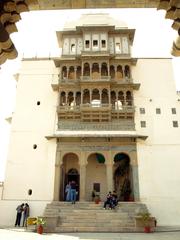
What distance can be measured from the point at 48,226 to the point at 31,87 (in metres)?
12.5

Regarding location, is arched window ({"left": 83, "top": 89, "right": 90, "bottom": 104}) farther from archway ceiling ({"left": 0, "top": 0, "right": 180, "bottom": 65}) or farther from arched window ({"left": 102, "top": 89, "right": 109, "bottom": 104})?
archway ceiling ({"left": 0, "top": 0, "right": 180, "bottom": 65})

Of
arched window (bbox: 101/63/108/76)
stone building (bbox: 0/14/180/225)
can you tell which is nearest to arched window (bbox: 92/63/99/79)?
stone building (bbox: 0/14/180/225)

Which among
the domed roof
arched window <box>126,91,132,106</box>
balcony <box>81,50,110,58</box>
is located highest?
the domed roof

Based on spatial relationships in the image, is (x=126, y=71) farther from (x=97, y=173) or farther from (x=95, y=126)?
(x=97, y=173)

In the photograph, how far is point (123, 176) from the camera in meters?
21.9

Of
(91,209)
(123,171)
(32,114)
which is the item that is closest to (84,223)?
(91,209)

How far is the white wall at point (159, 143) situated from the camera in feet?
58.7

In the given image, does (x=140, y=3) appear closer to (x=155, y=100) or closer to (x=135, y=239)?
(x=135, y=239)

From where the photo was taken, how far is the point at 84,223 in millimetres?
14359

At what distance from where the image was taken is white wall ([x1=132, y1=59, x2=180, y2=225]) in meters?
17.9

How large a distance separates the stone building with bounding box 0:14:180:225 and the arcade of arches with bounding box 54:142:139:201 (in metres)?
0.07

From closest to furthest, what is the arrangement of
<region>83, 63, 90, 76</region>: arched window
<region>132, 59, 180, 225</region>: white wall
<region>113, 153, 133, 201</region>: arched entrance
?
<region>132, 59, 180, 225</region>: white wall → <region>113, 153, 133, 201</region>: arched entrance → <region>83, 63, 90, 76</region>: arched window

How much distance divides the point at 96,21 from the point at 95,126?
11.5m

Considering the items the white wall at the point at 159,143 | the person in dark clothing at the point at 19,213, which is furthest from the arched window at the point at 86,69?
the person in dark clothing at the point at 19,213
